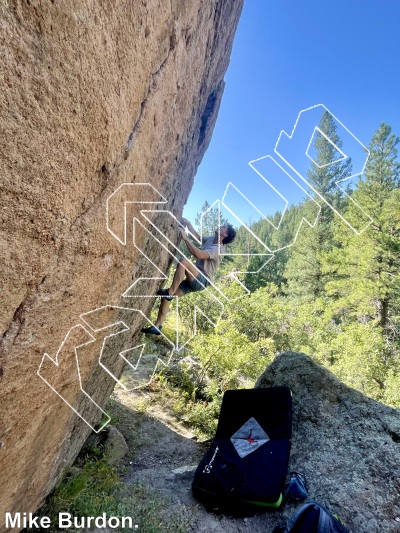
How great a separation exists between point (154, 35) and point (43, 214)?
5.52ft

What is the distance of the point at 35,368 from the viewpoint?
7.29ft

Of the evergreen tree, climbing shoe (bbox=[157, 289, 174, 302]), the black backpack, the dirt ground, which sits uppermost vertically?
the evergreen tree

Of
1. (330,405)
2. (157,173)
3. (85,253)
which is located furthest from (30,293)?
(330,405)

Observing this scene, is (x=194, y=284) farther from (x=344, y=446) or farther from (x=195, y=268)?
(x=344, y=446)

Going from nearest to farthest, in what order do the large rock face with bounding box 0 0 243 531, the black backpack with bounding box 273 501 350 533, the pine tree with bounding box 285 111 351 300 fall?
the large rock face with bounding box 0 0 243 531 < the black backpack with bounding box 273 501 350 533 < the pine tree with bounding box 285 111 351 300

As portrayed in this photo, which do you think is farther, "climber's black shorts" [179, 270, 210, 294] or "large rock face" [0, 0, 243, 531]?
"climber's black shorts" [179, 270, 210, 294]

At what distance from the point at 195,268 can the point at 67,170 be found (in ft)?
10.3

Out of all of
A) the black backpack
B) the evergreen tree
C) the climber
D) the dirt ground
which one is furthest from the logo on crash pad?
the evergreen tree

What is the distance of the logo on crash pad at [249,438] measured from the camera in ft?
16.1

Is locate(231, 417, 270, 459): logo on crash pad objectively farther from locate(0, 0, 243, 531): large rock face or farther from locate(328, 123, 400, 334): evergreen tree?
locate(328, 123, 400, 334): evergreen tree

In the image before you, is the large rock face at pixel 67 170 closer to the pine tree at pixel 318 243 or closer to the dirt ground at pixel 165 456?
the dirt ground at pixel 165 456

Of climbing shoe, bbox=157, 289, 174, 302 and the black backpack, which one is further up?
climbing shoe, bbox=157, 289, 174, 302

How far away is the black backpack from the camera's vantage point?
3328mm

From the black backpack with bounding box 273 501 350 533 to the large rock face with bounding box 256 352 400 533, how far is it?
639 mm
